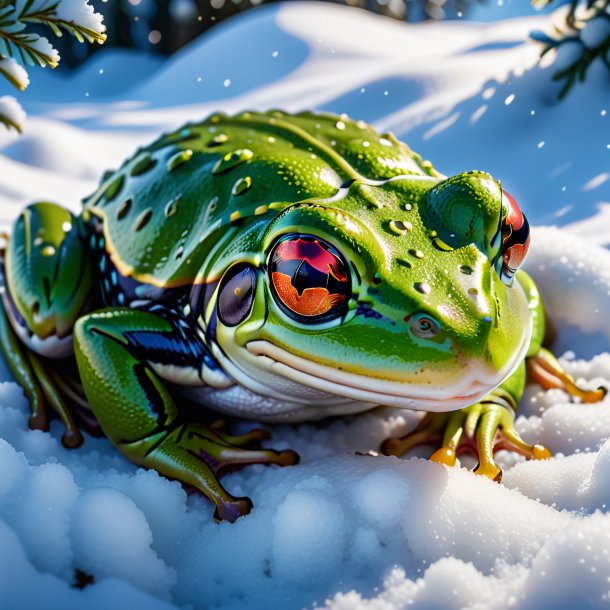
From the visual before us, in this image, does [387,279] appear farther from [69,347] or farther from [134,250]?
[69,347]

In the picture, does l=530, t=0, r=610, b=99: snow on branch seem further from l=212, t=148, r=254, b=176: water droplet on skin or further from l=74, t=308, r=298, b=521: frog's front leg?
l=74, t=308, r=298, b=521: frog's front leg

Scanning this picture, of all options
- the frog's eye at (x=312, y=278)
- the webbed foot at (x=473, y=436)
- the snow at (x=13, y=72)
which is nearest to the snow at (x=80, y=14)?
the snow at (x=13, y=72)

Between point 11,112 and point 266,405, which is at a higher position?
point 11,112

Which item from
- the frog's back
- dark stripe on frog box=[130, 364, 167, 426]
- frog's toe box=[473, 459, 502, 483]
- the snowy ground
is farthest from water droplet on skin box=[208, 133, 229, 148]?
frog's toe box=[473, 459, 502, 483]

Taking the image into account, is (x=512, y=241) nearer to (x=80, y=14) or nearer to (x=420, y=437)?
(x=420, y=437)

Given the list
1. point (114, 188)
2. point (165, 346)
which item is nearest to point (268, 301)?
point (165, 346)

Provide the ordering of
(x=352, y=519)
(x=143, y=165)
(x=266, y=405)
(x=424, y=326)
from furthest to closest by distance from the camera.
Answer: (x=143, y=165) < (x=266, y=405) < (x=352, y=519) < (x=424, y=326)
